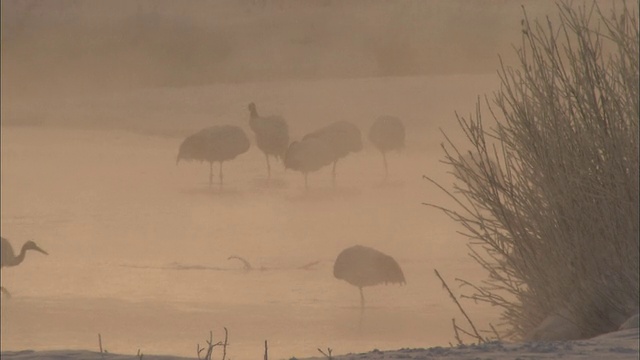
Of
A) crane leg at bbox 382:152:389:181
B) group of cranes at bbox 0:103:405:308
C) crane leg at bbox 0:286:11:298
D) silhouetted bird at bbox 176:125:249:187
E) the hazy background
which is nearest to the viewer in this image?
the hazy background

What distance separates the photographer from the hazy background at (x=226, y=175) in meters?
11.5

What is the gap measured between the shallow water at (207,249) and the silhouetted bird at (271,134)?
51cm

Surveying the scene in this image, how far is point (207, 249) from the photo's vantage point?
15422 mm

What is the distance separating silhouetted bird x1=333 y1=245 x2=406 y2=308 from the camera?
12961 mm

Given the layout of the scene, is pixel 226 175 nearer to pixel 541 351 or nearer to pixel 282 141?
pixel 282 141

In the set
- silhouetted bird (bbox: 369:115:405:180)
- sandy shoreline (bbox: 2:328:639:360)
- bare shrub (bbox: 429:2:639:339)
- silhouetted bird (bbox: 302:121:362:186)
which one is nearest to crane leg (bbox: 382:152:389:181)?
silhouetted bird (bbox: 369:115:405:180)

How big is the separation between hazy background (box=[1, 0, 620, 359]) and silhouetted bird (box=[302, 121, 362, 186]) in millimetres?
440

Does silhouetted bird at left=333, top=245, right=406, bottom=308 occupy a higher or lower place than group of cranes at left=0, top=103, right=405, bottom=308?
lower

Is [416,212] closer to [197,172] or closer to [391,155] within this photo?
[391,155]

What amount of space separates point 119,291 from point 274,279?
5.22 ft

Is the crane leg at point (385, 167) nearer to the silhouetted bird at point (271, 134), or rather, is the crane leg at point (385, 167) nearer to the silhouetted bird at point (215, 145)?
the silhouetted bird at point (271, 134)

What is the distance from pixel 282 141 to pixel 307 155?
3.92ft

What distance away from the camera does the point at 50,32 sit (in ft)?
87.0

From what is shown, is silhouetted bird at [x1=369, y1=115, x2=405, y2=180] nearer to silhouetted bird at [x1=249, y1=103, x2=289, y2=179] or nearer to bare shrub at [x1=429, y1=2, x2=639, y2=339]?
silhouetted bird at [x1=249, y1=103, x2=289, y2=179]
